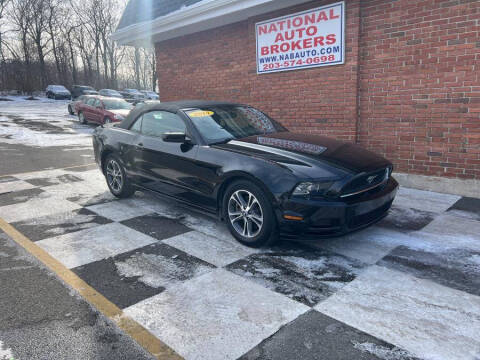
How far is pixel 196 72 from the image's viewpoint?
9797 millimetres

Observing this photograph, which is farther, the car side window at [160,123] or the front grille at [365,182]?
the car side window at [160,123]

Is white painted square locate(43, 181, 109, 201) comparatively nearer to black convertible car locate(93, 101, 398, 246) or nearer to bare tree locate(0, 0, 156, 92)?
black convertible car locate(93, 101, 398, 246)

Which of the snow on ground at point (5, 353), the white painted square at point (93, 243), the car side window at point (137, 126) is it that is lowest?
the snow on ground at point (5, 353)

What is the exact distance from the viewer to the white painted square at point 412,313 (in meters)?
2.37

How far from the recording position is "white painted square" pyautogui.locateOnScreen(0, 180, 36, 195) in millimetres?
6504

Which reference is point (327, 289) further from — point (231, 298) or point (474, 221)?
point (474, 221)

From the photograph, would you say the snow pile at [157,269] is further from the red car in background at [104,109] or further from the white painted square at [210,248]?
the red car in background at [104,109]

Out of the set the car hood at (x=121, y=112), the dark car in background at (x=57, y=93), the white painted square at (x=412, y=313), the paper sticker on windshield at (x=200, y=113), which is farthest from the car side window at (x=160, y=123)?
the dark car in background at (x=57, y=93)

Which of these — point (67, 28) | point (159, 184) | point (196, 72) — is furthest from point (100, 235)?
point (67, 28)

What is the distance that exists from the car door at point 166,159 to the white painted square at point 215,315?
1530mm

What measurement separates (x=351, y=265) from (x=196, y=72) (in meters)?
7.56

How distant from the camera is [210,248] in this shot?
13.0 feet

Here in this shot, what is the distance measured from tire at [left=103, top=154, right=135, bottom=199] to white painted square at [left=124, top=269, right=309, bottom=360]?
9.49 ft

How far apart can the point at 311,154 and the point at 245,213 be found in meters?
0.92
